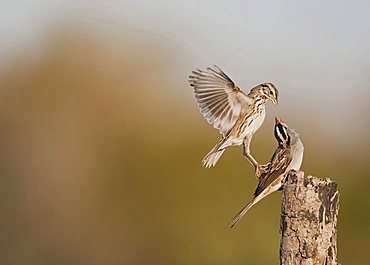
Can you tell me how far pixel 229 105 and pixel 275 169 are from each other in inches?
38.5

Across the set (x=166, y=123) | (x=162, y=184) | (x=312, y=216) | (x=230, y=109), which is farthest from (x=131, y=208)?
(x=312, y=216)

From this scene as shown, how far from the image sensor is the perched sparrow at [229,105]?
6859 mm

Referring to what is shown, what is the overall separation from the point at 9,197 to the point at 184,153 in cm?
334

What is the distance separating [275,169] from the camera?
239 inches

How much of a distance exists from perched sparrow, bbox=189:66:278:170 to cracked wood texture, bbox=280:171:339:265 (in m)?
1.42

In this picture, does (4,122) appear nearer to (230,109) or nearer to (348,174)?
(348,174)

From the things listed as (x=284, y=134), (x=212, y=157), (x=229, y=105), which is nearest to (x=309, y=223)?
(x=284, y=134)

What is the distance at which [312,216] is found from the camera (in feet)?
17.6

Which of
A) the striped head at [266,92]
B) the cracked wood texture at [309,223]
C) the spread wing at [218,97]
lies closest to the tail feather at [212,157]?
the spread wing at [218,97]

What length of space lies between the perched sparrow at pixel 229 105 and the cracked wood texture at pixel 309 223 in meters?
1.42

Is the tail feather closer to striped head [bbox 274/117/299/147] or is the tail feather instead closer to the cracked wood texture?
striped head [bbox 274/117/299/147]

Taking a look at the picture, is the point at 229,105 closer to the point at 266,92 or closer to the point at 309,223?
the point at 266,92

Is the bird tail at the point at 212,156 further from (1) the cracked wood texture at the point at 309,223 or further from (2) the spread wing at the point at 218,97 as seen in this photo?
(1) the cracked wood texture at the point at 309,223

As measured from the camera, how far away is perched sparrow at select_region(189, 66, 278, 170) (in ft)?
22.5
